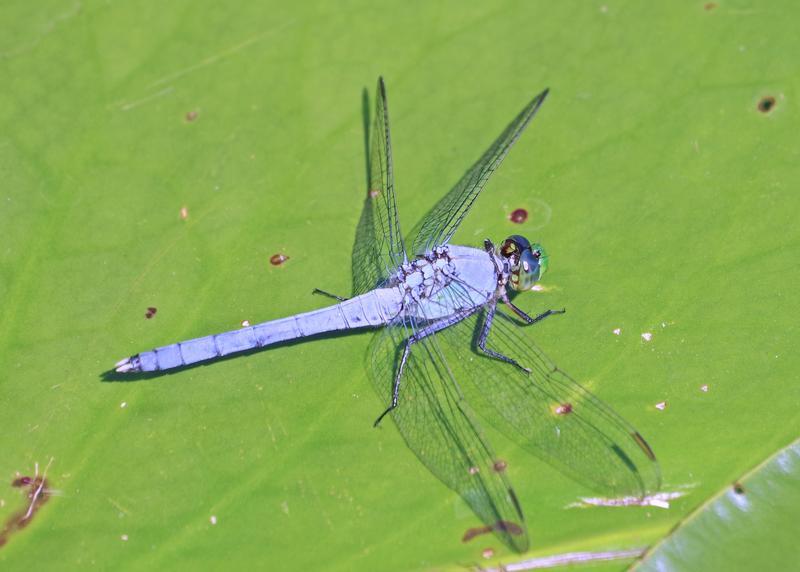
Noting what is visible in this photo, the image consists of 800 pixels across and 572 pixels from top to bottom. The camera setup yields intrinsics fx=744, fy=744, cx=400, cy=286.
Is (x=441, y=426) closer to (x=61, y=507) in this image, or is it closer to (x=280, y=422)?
(x=280, y=422)

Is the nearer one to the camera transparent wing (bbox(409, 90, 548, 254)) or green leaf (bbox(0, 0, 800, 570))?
green leaf (bbox(0, 0, 800, 570))

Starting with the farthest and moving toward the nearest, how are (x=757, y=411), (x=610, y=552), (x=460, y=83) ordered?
(x=460, y=83), (x=757, y=411), (x=610, y=552)

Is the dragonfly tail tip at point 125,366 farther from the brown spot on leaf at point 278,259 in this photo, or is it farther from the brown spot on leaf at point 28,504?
the brown spot on leaf at point 278,259

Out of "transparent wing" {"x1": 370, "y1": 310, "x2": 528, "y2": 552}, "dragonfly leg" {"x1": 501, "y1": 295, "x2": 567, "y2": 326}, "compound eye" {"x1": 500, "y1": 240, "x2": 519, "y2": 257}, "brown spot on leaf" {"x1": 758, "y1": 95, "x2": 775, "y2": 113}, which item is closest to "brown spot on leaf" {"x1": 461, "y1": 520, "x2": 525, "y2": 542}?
"transparent wing" {"x1": 370, "y1": 310, "x2": 528, "y2": 552}

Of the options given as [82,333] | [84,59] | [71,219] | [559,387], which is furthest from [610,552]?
[84,59]

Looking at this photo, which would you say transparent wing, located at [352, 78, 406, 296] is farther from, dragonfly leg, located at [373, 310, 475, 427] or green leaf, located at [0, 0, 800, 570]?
dragonfly leg, located at [373, 310, 475, 427]

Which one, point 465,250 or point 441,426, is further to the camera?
point 465,250
